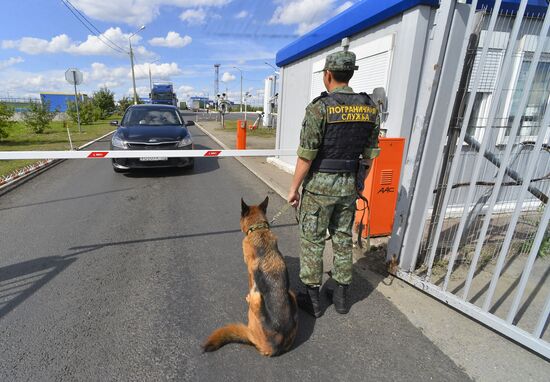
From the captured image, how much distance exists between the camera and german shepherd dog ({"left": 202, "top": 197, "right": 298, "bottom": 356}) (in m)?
2.05

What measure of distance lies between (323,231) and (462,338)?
4.51 feet

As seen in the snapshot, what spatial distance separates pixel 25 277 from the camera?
3.08m

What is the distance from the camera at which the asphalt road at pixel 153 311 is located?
206 centimetres

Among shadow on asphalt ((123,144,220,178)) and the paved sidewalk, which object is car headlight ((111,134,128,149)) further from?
the paved sidewalk

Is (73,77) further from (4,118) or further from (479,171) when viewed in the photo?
Answer: (479,171)

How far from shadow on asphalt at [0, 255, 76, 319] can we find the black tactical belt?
2900 millimetres

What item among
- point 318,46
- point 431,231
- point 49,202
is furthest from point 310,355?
point 318,46

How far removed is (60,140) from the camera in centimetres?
1334

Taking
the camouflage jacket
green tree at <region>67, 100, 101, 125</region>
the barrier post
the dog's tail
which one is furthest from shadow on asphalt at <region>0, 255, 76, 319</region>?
green tree at <region>67, 100, 101, 125</region>

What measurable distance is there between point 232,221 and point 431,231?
9.19ft

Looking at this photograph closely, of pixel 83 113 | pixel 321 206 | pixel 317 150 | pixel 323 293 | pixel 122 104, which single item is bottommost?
pixel 323 293

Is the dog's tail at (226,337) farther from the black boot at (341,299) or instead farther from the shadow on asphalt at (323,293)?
the black boot at (341,299)

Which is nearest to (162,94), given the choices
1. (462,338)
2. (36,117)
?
(36,117)

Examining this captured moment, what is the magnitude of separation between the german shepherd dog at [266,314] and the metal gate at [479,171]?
156 cm
